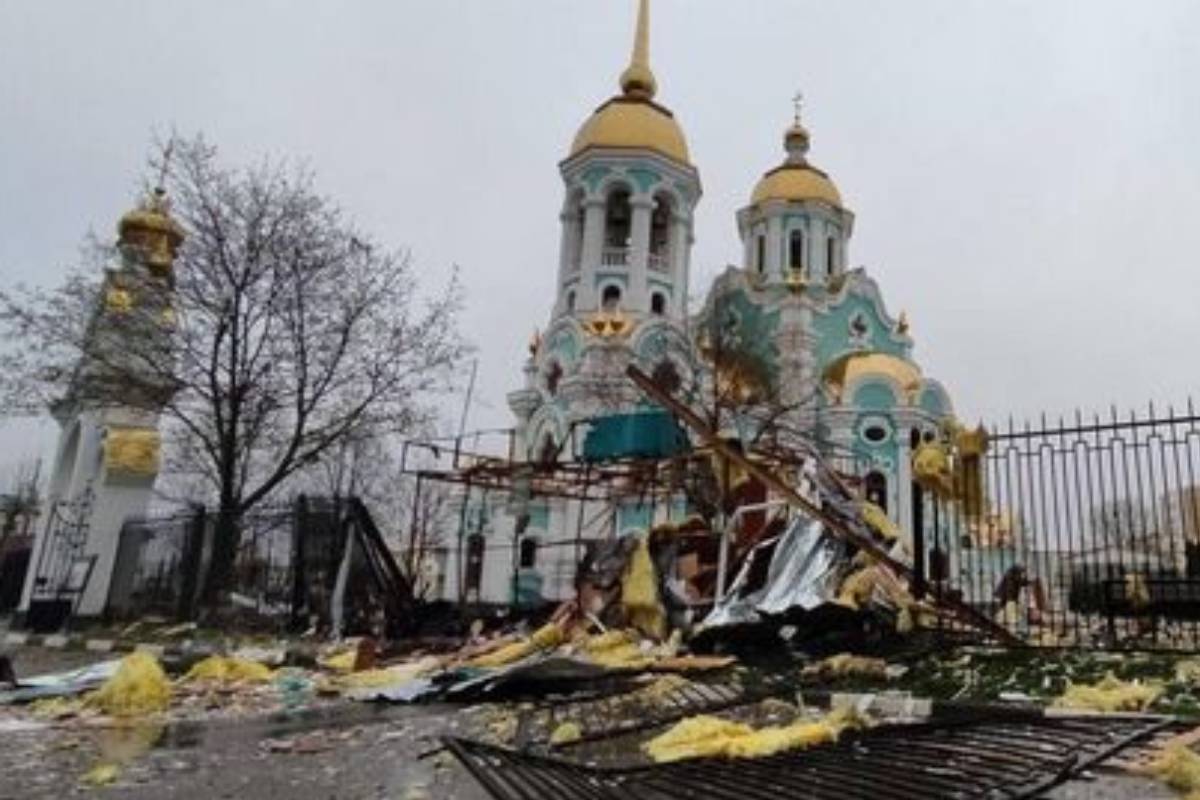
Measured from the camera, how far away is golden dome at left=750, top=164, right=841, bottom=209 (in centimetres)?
4550

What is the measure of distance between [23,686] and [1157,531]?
1317cm

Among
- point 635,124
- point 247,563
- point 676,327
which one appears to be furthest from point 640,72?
point 247,563

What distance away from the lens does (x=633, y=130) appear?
3962 centimetres

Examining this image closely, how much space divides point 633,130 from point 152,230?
2100cm

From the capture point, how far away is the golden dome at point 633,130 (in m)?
39.2

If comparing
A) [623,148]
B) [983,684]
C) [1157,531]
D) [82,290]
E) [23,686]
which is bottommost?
[23,686]

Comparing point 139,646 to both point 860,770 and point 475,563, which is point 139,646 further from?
point 475,563

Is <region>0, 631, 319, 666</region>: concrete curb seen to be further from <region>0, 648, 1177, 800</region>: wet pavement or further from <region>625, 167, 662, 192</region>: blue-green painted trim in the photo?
<region>625, 167, 662, 192</region>: blue-green painted trim

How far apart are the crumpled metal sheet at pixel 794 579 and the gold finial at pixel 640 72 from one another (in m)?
35.5

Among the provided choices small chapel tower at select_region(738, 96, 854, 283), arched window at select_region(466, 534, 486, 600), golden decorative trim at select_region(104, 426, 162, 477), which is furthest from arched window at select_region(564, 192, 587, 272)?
golden decorative trim at select_region(104, 426, 162, 477)

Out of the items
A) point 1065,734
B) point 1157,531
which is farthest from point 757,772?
point 1157,531

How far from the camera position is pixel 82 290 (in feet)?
68.9

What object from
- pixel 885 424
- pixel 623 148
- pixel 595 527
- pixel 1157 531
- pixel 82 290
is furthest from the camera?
pixel 623 148

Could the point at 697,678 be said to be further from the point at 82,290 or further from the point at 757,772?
the point at 82,290
